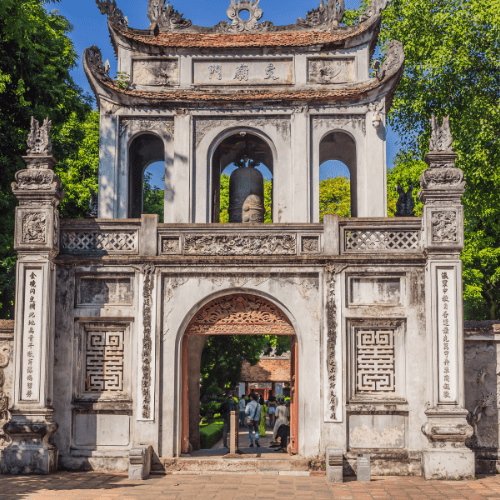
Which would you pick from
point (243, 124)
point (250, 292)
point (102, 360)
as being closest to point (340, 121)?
point (243, 124)

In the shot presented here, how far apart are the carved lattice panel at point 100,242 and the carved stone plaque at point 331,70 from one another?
6.46 metres

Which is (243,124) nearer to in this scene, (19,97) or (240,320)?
(240,320)

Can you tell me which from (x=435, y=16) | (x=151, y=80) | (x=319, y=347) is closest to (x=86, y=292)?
(x=319, y=347)

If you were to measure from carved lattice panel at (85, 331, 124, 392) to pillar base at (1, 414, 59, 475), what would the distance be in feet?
4.06

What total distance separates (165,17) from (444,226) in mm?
9713

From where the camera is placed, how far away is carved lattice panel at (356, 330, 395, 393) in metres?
12.6

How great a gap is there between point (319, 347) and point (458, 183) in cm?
422

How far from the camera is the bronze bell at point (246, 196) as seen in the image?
15383mm

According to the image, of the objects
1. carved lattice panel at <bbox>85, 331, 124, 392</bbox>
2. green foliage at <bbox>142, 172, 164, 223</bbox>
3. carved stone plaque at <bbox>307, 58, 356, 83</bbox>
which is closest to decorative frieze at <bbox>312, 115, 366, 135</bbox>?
carved stone plaque at <bbox>307, 58, 356, 83</bbox>

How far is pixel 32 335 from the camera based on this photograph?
488 inches

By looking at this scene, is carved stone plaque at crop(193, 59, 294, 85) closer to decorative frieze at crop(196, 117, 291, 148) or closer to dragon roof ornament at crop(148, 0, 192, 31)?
decorative frieze at crop(196, 117, 291, 148)

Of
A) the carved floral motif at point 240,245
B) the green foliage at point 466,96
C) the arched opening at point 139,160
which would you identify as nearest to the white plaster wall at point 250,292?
the carved floral motif at point 240,245

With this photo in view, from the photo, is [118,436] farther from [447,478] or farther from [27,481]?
[447,478]

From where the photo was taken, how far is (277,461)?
12453 mm
